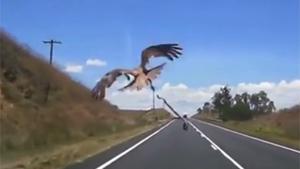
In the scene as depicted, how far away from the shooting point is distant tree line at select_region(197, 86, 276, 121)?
114m

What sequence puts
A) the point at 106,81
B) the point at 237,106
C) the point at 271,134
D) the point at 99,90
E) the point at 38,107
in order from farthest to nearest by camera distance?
the point at 237,106 → the point at 271,134 → the point at 38,107 → the point at 106,81 → the point at 99,90

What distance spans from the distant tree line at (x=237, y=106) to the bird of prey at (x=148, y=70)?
4126 inches

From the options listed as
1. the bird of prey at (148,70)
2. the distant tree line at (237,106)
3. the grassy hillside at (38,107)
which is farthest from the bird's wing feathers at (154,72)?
the distant tree line at (237,106)

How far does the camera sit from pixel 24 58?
158 ft

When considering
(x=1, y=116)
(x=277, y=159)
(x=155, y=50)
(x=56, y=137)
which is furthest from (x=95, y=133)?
(x=155, y=50)

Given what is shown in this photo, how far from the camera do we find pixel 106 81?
7.50 metres

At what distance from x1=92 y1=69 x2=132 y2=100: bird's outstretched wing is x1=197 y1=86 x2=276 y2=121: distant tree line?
344 feet

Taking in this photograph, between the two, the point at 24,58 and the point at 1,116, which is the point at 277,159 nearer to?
the point at 1,116

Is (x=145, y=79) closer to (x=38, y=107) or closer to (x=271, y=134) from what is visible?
(x=38, y=107)

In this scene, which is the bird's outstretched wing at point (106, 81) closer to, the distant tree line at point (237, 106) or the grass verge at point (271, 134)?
the grass verge at point (271, 134)

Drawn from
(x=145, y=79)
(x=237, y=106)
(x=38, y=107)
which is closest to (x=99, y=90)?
(x=145, y=79)

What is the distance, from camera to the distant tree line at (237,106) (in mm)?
114375

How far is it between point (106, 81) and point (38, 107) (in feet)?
116

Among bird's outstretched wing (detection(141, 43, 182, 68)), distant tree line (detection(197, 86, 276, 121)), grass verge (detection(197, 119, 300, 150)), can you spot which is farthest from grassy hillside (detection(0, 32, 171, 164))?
distant tree line (detection(197, 86, 276, 121))
